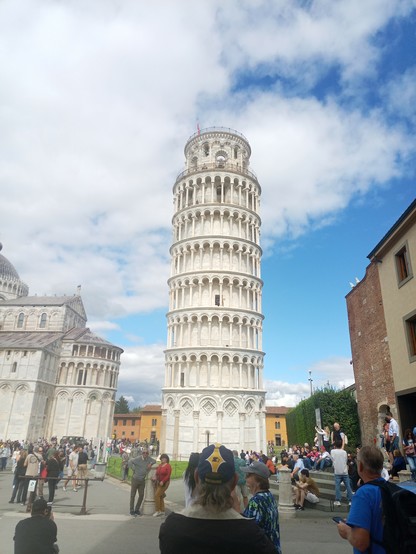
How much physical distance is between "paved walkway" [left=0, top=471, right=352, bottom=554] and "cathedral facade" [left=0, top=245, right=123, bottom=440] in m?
49.2

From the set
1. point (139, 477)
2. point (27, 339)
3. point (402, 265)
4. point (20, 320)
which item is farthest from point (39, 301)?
point (402, 265)

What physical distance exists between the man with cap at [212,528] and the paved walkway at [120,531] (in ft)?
21.7

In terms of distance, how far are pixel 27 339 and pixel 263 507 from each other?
69.7 m

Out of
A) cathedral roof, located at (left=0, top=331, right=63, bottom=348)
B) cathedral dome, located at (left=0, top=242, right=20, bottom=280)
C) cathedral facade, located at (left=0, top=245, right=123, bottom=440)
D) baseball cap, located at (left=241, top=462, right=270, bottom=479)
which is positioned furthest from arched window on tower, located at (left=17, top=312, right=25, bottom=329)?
baseball cap, located at (left=241, top=462, right=270, bottom=479)

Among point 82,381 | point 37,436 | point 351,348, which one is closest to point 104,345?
point 82,381

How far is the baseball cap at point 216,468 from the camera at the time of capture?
9.71 feet

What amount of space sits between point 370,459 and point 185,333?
42.9 meters

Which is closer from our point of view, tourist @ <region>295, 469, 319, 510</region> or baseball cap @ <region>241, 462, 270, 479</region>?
baseball cap @ <region>241, 462, 270, 479</region>

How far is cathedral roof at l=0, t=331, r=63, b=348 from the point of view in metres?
A: 61.1

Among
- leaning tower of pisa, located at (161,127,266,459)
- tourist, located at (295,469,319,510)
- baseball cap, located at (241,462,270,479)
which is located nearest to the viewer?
Result: baseball cap, located at (241,462,270,479)

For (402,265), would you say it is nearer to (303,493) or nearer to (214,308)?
(303,493)

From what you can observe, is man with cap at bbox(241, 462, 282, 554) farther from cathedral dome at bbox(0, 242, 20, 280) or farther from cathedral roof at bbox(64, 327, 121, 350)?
cathedral dome at bbox(0, 242, 20, 280)

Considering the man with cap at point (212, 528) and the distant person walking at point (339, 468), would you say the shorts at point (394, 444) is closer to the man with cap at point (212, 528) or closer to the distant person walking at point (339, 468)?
the distant person walking at point (339, 468)

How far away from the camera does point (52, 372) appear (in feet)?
209
